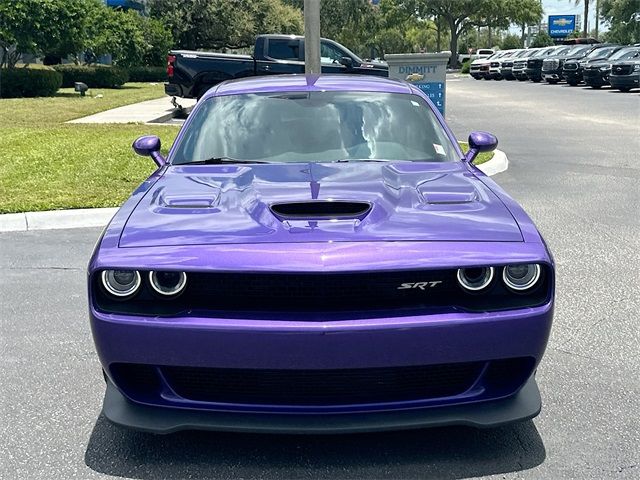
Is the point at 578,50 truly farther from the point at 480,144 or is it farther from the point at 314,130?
the point at 314,130

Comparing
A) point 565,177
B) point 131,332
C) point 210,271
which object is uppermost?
point 210,271

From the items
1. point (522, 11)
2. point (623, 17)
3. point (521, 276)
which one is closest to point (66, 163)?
point (521, 276)

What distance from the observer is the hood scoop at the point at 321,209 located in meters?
3.15

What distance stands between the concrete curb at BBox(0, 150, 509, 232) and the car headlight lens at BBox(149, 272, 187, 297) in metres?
4.80

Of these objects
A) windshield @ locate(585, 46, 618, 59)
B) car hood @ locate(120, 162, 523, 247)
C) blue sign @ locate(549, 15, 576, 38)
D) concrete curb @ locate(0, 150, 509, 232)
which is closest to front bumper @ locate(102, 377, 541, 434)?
car hood @ locate(120, 162, 523, 247)

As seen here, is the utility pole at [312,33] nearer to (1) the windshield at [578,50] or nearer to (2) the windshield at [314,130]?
(2) the windshield at [314,130]

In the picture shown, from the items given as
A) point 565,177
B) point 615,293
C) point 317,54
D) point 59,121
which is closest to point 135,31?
point 59,121

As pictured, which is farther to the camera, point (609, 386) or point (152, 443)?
point (609, 386)

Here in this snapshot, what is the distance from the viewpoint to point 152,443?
325 cm

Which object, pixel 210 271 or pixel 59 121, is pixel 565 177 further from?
pixel 59 121

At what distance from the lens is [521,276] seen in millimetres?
2965

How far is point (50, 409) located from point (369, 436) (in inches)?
61.5

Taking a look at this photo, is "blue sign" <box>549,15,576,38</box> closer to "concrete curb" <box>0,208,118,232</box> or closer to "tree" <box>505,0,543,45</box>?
"tree" <box>505,0,543,45</box>

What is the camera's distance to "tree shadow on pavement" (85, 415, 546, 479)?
3.03 metres
